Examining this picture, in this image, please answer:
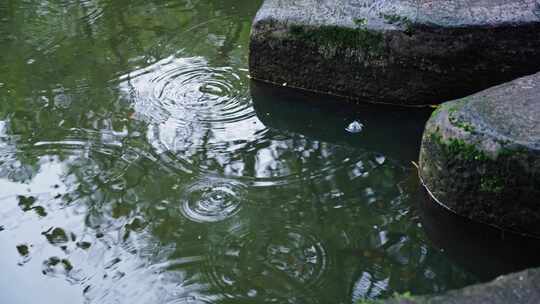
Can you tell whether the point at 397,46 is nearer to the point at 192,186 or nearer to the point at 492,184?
the point at 492,184

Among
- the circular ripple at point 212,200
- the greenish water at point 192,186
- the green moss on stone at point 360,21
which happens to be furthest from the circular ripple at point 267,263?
the green moss on stone at point 360,21

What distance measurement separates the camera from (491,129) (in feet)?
12.0

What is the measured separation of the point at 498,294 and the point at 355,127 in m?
2.27

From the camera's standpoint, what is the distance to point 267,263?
3.61 m

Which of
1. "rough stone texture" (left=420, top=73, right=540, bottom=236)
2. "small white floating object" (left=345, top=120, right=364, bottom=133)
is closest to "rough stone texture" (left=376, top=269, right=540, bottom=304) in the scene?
"rough stone texture" (left=420, top=73, right=540, bottom=236)

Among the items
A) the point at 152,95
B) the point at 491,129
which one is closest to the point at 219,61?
the point at 152,95

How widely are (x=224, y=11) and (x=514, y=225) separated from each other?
13.4 ft

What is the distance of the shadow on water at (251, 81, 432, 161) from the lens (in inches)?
183

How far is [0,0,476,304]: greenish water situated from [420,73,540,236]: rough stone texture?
1.04ft

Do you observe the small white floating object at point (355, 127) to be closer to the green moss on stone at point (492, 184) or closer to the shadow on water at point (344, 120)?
the shadow on water at point (344, 120)

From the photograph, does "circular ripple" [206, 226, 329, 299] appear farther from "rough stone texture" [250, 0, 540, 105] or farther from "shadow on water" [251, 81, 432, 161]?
"rough stone texture" [250, 0, 540, 105]

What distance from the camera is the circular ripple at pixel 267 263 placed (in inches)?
136

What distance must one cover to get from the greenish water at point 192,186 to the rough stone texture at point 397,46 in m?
0.21

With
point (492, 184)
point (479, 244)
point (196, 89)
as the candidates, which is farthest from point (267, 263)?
point (196, 89)
